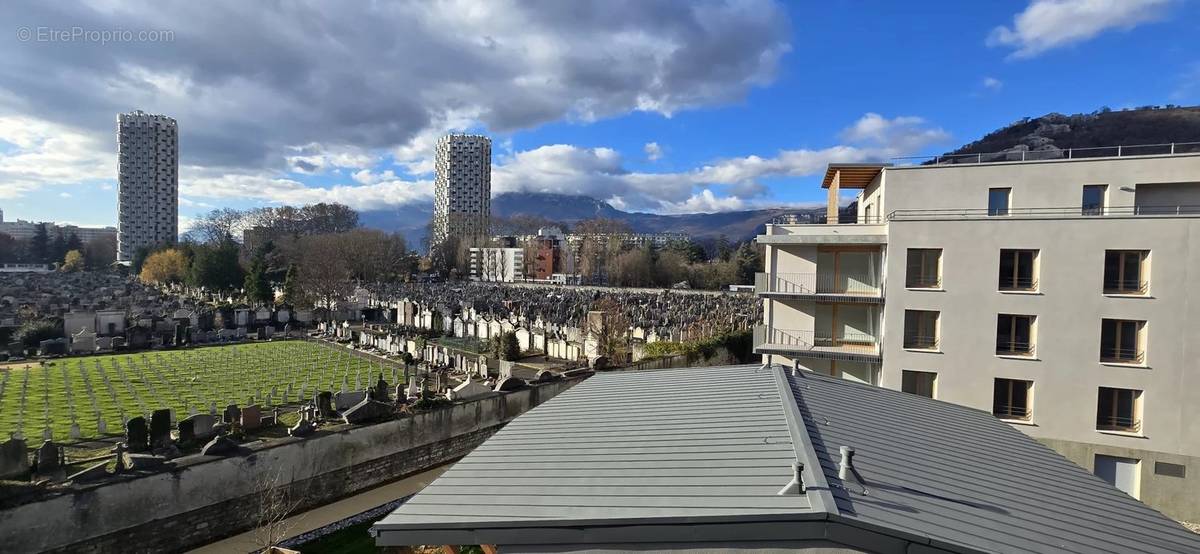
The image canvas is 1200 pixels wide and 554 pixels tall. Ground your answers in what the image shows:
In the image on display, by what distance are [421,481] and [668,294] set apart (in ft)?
134

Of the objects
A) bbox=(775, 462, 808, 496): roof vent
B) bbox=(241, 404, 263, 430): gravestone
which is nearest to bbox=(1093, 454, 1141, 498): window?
bbox=(775, 462, 808, 496): roof vent

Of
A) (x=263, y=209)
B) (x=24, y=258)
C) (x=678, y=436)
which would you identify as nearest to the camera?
(x=678, y=436)

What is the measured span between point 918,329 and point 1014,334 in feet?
7.28

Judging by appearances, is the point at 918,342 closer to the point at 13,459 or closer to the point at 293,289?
the point at 13,459

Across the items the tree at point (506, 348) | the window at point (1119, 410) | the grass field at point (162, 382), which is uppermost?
the window at point (1119, 410)

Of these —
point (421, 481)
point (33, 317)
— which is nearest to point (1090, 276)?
point (421, 481)

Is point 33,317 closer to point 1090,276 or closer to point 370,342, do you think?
point 370,342

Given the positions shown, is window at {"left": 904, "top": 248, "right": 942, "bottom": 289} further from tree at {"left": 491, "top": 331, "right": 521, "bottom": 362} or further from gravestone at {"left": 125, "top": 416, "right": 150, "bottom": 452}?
gravestone at {"left": 125, "top": 416, "right": 150, "bottom": 452}

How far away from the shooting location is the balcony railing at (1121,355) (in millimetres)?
13664

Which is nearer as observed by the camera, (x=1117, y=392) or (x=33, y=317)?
(x=1117, y=392)

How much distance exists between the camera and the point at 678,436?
5637 mm

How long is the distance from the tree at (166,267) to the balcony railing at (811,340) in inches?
2608

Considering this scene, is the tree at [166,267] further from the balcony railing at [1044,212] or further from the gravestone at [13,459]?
the balcony railing at [1044,212]

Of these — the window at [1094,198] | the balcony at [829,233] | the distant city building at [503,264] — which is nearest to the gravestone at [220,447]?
the balcony at [829,233]
